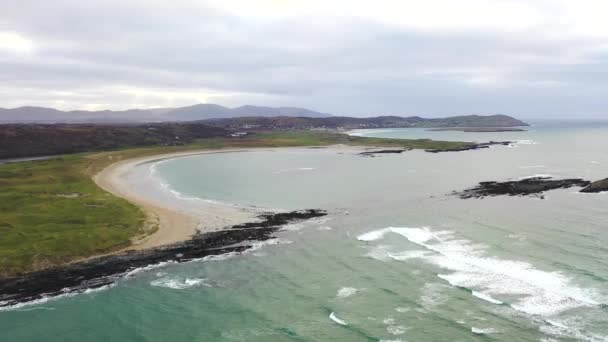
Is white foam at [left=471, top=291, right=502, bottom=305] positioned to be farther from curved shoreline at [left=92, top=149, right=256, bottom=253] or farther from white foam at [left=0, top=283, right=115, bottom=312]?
curved shoreline at [left=92, top=149, right=256, bottom=253]

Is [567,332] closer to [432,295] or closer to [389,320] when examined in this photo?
[432,295]

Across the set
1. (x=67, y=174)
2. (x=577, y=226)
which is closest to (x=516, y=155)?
(x=577, y=226)

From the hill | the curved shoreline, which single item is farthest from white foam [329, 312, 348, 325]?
the hill

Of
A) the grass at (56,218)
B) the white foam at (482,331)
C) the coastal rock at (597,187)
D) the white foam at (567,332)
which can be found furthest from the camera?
the coastal rock at (597,187)

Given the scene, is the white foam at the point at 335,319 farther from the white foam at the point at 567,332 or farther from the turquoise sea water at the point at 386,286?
the white foam at the point at 567,332

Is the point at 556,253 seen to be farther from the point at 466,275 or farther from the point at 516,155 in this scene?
the point at 516,155

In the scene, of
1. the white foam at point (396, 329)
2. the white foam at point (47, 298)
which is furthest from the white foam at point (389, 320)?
the white foam at point (47, 298)

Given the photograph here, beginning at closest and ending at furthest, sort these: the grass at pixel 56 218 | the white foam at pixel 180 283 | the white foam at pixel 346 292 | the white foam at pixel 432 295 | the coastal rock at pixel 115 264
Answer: the white foam at pixel 432 295 → the white foam at pixel 346 292 → the coastal rock at pixel 115 264 → the white foam at pixel 180 283 → the grass at pixel 56 218
